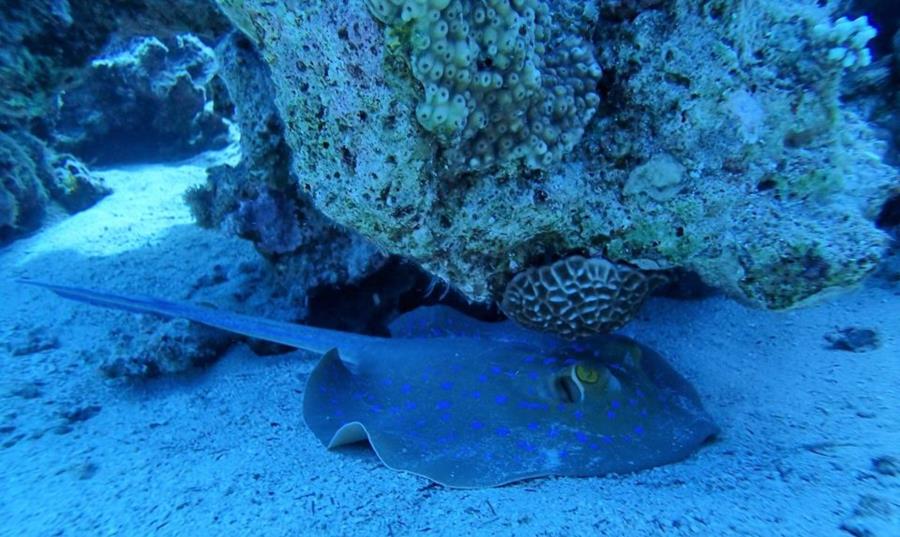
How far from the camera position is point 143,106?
30.8ft

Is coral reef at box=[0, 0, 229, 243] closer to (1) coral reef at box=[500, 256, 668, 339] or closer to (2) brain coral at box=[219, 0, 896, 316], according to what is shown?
(2) brain coral at box=[219, 0, 896, 316]

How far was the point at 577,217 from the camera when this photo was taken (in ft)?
10.3

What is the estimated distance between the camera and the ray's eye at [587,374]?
11.2 ft

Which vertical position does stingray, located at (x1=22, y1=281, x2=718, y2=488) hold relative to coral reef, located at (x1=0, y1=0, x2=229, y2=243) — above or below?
below

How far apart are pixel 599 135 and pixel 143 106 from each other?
9523 millimetres

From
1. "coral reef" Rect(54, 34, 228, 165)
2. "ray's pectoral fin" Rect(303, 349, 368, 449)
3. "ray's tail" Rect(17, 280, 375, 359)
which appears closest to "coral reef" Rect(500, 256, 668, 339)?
"ray's pectoral fin" Rect(303, 349, 368, 449)

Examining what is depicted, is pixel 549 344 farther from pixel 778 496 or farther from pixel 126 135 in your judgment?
pixel 126 135

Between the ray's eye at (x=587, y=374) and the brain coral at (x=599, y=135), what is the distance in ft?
2.76

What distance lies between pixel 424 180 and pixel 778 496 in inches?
99.6

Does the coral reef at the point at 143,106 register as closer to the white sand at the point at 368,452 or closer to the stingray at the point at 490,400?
the white sand at the point at 368,452

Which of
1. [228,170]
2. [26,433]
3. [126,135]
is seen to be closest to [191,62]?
[126,135]

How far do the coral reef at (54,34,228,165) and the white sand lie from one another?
4.77 meters

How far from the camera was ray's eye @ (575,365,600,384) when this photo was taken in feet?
11.2

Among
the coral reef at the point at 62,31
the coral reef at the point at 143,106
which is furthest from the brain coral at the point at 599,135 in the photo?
the coral reef at the point at 143,106
